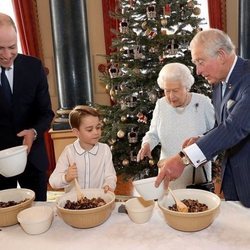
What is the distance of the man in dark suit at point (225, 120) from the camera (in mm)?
1502

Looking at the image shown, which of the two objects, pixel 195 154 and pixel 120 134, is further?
pixel 120 134

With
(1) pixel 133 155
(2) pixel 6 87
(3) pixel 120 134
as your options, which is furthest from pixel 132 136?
(2) pixel 6 87

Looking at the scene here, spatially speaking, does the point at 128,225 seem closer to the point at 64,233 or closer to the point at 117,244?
the point at 117,244

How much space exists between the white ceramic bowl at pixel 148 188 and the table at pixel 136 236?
167 millimetres

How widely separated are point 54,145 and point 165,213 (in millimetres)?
3677

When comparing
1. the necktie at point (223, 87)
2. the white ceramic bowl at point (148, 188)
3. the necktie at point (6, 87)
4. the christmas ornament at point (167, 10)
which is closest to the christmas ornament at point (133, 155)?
the christmas ornament at point (167, 10)

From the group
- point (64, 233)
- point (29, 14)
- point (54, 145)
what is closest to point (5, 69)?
point (64, 233)

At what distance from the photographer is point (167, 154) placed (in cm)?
261

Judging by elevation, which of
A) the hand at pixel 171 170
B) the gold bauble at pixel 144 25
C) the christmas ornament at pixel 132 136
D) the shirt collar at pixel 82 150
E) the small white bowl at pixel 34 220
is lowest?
the christmas ornament at pixel 132 136

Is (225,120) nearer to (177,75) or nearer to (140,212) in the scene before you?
(140,212)

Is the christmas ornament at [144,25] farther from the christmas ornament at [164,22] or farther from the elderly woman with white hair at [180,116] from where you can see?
the elderly woman with white hair at [180,116]

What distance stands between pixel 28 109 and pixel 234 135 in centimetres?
127

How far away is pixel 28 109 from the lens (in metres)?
2.14

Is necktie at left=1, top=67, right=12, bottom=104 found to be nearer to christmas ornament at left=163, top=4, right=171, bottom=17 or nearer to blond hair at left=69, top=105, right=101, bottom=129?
blond hair at left=69, top=105, right=101, bottom=129
